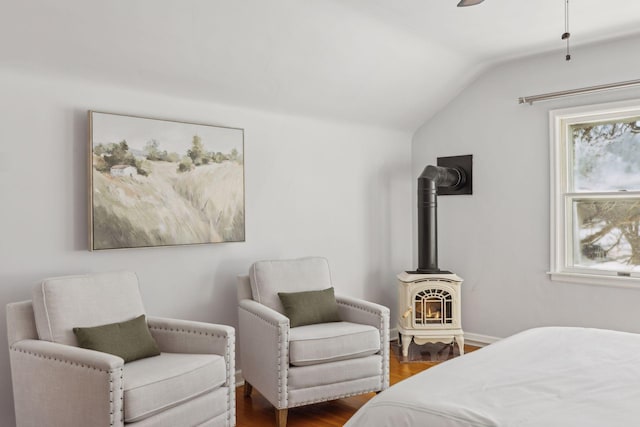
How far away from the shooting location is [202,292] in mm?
3637

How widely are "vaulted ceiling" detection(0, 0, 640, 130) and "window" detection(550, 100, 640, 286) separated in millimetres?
649

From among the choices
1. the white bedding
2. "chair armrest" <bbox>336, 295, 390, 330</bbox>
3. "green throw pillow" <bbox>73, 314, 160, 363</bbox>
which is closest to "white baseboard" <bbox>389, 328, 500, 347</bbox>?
"chair armrest" <bbox>336, 295, 390, 330</bbox>

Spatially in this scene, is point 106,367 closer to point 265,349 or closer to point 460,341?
point 265,349

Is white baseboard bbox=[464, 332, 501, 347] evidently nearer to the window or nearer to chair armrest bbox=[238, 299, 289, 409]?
the window

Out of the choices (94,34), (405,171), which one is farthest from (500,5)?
(94,34)

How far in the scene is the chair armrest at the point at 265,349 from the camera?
9.87 feet

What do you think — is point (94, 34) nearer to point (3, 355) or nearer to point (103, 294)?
point (103, 294)

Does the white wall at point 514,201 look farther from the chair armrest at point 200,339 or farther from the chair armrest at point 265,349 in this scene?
the chair armrest at point 200,339

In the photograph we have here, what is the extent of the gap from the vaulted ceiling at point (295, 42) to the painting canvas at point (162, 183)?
29cm

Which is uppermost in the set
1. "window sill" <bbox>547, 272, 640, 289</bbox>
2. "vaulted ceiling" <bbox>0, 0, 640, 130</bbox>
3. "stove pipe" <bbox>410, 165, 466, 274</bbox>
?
"vaulted ceiling" <bbox>0, 0, 640, 130</bbox>

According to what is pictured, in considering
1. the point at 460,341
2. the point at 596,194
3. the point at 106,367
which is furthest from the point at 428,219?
the point at 106,367

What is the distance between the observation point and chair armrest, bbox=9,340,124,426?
2.22m

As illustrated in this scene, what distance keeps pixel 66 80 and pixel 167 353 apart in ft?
5.41

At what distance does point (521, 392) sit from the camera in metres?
1.72
